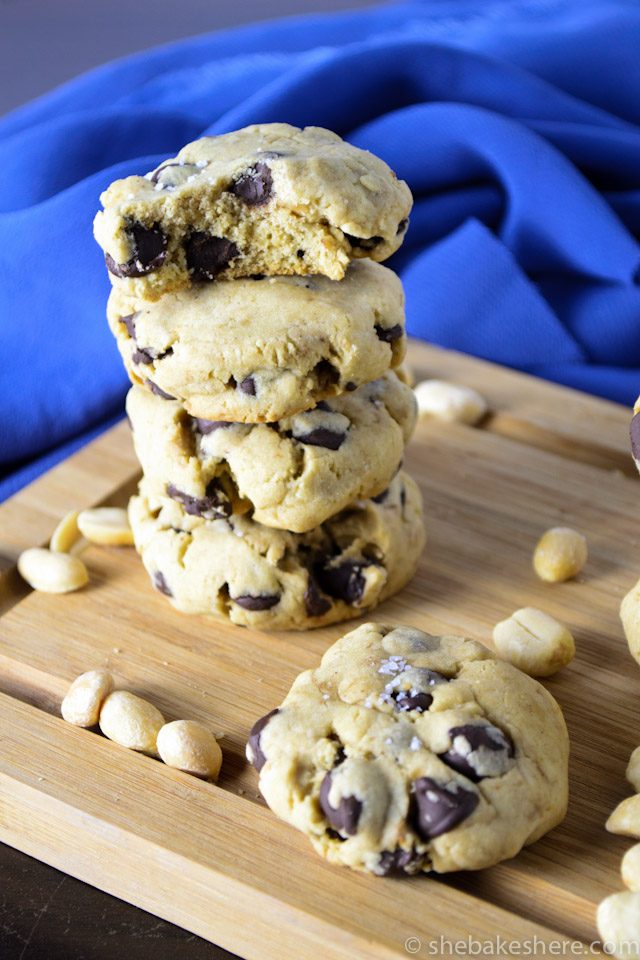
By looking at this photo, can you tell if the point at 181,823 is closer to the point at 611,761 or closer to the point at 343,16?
the point at 611,761

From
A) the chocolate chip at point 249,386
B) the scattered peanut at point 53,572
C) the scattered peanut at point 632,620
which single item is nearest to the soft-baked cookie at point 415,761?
the scattered peanut at point 632,620

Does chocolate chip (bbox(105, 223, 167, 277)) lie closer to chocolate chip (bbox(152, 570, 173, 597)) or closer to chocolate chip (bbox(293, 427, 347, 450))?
chocolate chip (bbox(293, 427, 347, 450))

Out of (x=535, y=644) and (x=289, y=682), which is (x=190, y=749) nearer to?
(x=289, y=682)

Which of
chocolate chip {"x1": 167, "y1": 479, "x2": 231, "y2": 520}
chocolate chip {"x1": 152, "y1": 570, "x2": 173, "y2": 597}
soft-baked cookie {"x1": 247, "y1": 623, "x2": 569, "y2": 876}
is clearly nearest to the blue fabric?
chocolate chip {"x1": 152, "y1": 570, "x2": 173, "y2": 597}

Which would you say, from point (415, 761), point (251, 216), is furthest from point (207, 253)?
point (415, 761)

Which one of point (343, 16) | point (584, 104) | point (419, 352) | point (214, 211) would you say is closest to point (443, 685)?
point (214, 211)
